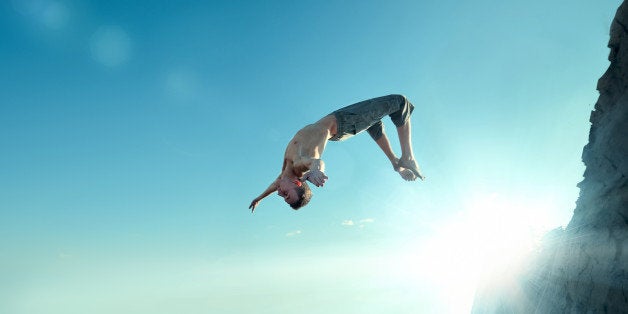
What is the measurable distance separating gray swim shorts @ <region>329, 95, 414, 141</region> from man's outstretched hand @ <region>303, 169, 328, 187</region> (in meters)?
3.06

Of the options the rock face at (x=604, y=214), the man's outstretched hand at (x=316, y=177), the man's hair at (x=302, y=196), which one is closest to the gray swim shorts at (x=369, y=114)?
the man's hair at (x=302, y=196)

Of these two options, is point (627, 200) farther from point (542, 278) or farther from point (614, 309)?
point (542, 278)

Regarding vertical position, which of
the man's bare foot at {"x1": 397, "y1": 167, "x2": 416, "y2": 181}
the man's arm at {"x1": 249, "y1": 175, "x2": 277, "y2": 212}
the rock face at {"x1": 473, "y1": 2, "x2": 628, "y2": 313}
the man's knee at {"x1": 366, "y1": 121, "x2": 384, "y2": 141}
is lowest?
the rock face at {"x1": 473, "y1": 2, "x2": 628, "y2": 313}

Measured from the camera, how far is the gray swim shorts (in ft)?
29.6

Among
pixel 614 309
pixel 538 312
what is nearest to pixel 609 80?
pixel 614 309

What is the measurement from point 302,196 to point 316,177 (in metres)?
2.06

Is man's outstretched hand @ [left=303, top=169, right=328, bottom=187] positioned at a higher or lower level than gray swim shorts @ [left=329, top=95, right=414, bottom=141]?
lower

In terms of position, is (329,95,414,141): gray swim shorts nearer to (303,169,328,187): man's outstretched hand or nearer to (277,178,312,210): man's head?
(277,178,312,210): man's head

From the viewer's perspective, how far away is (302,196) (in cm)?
804

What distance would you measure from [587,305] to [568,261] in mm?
2696

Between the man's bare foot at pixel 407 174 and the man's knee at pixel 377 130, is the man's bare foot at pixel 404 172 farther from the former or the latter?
the man's knee at pixel 377 130

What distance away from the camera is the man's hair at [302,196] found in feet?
26.2

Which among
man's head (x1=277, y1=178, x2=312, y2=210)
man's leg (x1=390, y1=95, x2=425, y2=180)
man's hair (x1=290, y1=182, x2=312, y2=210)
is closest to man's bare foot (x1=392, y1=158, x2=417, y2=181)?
man's leg (x1=390, y1=95, x2=425, y2=180)

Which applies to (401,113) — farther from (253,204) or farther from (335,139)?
(253,204)
